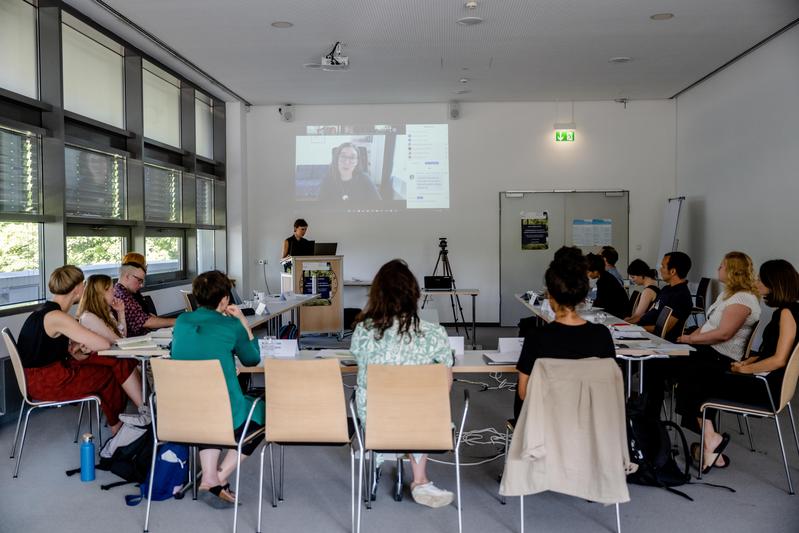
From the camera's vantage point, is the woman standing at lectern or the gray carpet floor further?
the woman standing at lectern

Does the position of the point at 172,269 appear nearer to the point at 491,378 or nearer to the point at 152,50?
the point at 152,50

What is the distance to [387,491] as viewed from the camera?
3635 mm

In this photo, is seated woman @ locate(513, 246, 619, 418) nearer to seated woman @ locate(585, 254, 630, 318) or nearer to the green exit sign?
seated woman @ locate(585, 254, 630, 318)

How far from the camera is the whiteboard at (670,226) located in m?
9.11

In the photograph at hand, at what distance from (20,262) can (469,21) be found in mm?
4350

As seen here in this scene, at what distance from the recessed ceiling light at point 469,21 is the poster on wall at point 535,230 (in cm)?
412

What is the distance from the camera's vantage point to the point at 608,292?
616cm

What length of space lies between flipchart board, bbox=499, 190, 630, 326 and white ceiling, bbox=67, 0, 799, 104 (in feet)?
4.92

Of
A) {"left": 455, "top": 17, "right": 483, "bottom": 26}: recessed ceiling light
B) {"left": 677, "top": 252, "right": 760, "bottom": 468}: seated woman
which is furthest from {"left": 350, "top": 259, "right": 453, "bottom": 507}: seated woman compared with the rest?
{"left": 455, "top": 17, "right": 483, "bottom": 26}: recessed ceiling light

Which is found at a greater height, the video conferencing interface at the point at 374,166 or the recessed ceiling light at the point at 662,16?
the recessed ceiling light at the point at 662,16

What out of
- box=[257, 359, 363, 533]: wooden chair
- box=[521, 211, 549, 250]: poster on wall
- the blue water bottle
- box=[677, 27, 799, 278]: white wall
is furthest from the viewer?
box=[521, 211, 549, 250]: poster on wall

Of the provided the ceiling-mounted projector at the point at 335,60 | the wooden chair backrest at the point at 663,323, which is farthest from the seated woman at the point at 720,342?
the ceiling-mounted projector at the point at 335,60

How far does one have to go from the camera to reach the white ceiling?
233 inches

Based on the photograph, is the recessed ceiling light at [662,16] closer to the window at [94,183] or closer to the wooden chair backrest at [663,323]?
the wooden chair backrest at [663,323]
